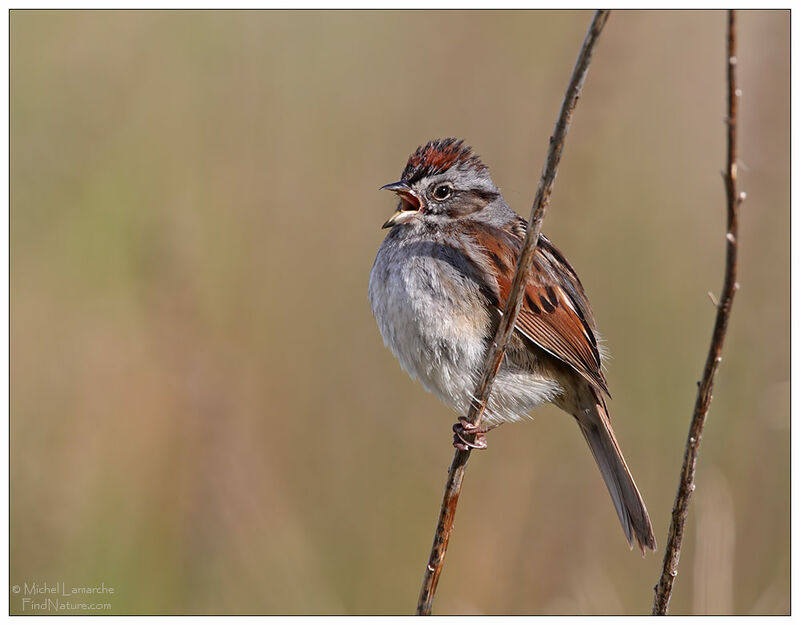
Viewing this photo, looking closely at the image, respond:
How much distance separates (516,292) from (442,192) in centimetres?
134

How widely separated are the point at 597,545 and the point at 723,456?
29.7 inches

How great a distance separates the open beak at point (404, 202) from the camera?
3243 millimetres

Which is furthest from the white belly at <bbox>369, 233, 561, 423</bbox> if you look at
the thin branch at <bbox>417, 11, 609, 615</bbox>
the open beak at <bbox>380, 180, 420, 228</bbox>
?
the thin branch at <bbox>417, 11, 609, 615</bbox>

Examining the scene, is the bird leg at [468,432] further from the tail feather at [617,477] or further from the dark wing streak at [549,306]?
the tail feather at [617,477]

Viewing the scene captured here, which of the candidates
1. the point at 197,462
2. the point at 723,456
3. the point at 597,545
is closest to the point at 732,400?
the point at 723,456

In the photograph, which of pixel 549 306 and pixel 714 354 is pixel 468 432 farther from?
pixel 714 354

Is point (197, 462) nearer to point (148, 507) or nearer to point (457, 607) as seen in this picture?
point (148, 507)

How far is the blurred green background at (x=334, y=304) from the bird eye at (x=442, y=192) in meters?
0.60

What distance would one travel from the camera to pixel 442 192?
11.2ft

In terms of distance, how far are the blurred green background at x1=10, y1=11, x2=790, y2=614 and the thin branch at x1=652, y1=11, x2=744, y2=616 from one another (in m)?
1.20

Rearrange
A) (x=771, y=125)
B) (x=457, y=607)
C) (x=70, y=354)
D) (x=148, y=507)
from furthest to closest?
(x=70, y=354) < (x=148, y=507) < (x=771, y=125) < (x=457, y=607)

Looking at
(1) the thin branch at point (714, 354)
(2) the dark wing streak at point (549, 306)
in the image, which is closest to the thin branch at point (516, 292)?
(1) the thin branch at point (714, 354)

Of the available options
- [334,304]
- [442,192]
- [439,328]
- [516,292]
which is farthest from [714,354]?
[334,304]

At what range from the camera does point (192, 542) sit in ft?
12.2
